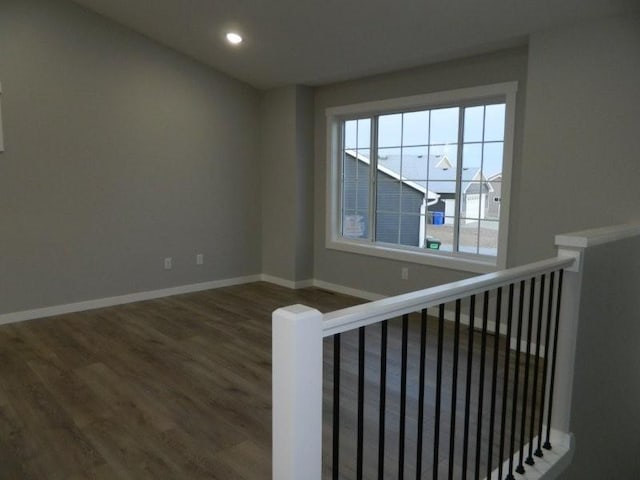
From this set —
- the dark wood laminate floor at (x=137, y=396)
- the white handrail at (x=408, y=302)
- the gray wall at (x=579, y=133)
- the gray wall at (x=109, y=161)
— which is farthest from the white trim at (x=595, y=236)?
the gray wall at (x=109, y=161)

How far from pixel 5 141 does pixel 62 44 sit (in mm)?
1019

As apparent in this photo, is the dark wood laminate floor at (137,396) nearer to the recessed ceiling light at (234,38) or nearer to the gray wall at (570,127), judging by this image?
the gray wall at (570,127)

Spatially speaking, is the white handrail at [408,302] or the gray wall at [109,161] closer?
the white handrail at [408,302]

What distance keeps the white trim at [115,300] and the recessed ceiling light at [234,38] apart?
8.63 ft

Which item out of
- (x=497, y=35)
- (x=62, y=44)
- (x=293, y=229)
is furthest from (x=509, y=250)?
(x=62, y=44)

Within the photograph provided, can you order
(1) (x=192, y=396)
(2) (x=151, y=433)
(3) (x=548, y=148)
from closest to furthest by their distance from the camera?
1. (2) (x=151, y=433)
2. (1) (x=192, y=396)
3. (3) (x=548, y=148)

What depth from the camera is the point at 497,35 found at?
11.4 ft

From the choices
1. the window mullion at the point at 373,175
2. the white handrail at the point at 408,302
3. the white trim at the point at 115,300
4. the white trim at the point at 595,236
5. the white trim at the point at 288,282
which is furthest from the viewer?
the white trim at the point at 288,282

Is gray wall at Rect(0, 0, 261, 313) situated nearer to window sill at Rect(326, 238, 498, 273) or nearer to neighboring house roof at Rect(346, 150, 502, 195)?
window sill at Rect(326, 238, 498, 273)

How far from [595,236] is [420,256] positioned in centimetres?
212

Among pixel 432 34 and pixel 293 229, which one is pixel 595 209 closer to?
pixel 432 34

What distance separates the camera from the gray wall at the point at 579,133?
302 cm

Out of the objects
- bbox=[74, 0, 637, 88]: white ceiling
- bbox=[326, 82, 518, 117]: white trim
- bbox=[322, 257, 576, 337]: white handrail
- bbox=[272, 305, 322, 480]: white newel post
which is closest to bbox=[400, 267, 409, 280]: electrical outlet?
bbox=[326, 82, 518, 117]: white trim

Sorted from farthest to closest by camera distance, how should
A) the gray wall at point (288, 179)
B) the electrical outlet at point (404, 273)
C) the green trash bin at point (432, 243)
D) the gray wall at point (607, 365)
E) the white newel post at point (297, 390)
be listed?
the gray wall at point (288, 179), the electrical outlet at point (404, 273), the green trash bin at point (432, 243), the gray wall at point (607, 365), the white newel post at point (297, 390)
